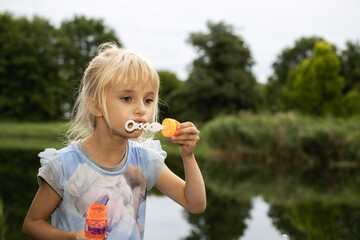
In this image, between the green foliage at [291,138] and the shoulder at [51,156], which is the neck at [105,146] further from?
the green foliage at [291,138]

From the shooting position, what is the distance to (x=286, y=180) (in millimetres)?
10961

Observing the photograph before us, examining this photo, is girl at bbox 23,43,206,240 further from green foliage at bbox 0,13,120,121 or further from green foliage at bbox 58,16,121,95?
green foliage at bbox 58,16,121,95

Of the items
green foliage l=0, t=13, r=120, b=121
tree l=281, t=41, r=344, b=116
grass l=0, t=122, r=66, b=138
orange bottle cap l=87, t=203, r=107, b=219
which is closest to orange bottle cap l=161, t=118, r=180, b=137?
orange bottle cap l=87, t=203, r=107, b=219

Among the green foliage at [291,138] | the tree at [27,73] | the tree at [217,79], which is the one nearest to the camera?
the green foliage at [291,138]

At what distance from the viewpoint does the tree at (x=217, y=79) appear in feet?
112

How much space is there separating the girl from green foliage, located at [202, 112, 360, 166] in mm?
12228

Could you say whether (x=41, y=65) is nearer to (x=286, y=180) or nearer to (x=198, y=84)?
(x=198, y=84)

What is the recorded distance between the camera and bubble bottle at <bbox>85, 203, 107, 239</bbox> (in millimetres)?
1566

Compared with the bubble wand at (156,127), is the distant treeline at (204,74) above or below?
above

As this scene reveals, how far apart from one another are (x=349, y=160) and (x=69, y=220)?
527 inches

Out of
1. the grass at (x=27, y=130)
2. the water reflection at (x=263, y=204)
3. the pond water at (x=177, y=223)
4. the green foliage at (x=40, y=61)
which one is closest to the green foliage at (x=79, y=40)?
the green foliage at (x=40, y=61)

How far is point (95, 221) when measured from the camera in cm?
157

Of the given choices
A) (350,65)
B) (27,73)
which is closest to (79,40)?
(27,73)

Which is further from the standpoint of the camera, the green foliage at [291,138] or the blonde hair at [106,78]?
the green foliage at [291,138]
